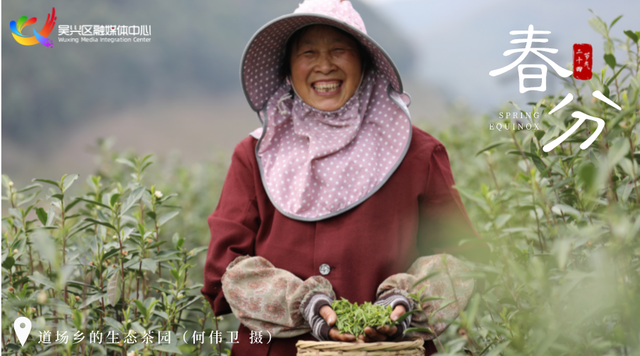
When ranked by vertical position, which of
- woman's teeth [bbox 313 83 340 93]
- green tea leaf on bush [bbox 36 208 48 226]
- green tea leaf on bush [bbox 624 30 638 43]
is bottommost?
green tea leaf on bush [bbox 36 208 48 226]

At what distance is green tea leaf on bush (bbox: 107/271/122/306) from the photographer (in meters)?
1.81

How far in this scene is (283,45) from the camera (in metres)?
2.09

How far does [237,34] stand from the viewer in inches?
266

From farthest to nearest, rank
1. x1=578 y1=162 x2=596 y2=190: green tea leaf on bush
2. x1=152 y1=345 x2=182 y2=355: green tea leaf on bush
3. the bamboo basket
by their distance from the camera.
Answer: x1=152 y1=345 x2=182 y2=355: green tea leaf on bush → the bamboo basket → x1=578 y1=162 x2=596 y2=190: green tea leaf on bush

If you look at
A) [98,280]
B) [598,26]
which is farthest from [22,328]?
[598,26]

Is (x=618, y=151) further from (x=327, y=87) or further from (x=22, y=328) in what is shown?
(x=22, y=328)

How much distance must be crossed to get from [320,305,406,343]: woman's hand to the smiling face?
2.48 ft

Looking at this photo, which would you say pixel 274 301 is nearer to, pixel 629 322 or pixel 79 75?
pixel 629 322

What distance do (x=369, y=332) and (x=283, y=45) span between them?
113 centimetres

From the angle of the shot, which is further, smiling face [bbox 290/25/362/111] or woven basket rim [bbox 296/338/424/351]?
smiling face [bbox 290/25/362/111]

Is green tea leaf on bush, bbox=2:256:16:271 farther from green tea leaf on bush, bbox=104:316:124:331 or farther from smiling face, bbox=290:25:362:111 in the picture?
smiling face, bbox=290:25:362:111

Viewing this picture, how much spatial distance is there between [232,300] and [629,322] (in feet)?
3.73

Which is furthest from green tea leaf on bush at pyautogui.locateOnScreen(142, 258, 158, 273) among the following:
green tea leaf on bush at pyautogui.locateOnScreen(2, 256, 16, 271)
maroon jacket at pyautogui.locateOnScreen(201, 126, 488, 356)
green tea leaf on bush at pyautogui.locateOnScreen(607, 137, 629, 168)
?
green tea leaf on bush at pyautogui.locateOnScreen(607, 137, 629, 168)

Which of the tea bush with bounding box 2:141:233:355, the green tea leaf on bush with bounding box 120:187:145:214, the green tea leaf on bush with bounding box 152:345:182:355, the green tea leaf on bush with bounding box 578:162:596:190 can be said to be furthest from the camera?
the green tea leaf on bush with bounding box 120:187:145:214
